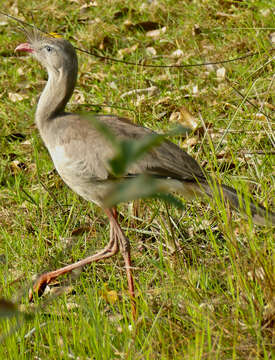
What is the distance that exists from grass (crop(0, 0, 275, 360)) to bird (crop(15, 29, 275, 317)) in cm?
14

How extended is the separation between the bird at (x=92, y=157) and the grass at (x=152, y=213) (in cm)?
14

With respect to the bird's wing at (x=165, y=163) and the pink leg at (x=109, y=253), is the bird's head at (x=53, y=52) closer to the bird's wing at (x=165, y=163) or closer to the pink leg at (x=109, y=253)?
the bird's wing at (x=165, y=163)

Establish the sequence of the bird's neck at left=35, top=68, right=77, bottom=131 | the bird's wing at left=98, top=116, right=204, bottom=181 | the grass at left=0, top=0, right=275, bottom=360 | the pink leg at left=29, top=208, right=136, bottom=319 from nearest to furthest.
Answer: the grass at left=0, top=0, right=275, bottom=360, the bird's wing at left=98, top=116, right=204, bottom=181, the pink leg at left=29, top=208, right=136, bottom=319, the bird's neck at left=35, top=68, right=77, bottom=131

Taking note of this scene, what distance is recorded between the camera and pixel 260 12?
5727 millimetres

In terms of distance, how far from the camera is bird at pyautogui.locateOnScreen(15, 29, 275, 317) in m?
3.38

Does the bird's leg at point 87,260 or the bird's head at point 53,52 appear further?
the bird's head at point 53,52

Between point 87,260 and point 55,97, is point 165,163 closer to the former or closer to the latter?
point 87,260

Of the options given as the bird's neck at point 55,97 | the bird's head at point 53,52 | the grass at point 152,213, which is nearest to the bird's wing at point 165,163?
the grass at point 152,213

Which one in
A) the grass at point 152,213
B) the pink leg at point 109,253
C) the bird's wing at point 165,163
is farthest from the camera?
the pink leg at point 109,253

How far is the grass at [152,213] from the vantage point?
101 inches

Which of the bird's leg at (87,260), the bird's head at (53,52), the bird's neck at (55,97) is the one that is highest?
the bird's head at (53,52)

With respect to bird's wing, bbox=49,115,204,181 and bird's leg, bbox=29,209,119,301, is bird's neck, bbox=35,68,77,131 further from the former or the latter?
bird's leg, bbox=29,209,119,301

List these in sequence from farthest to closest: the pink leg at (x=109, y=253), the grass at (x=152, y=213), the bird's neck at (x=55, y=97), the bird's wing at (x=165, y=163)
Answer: the bird's neck at (x=55, y=97)
the pink leg at (x=109, y=253)
the bird's wing at (x=165, y=163)
the grass at (x=152, y=213)

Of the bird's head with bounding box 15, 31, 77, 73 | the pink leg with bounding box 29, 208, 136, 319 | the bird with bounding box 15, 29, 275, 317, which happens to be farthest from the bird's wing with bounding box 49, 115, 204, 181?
the bird's head with bounding box 15, 31, 77, 73
